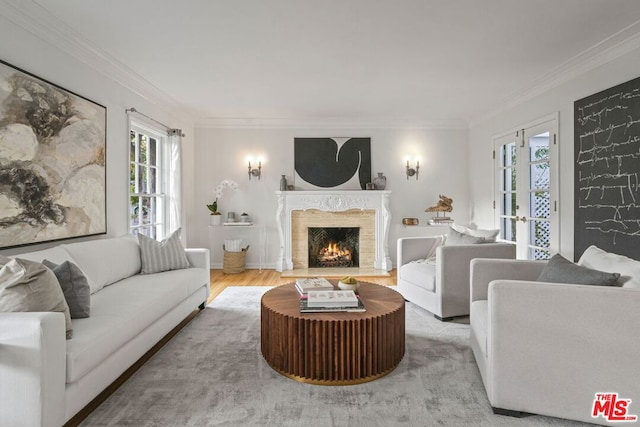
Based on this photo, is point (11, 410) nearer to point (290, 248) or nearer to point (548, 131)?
point (290, 248)

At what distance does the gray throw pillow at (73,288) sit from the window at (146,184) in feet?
6.66

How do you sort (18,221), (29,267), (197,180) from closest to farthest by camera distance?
(29,267) < (18,221) < (197,180)

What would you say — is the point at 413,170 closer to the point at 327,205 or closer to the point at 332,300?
the point at 327,205

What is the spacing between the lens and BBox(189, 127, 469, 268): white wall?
586 centimetres

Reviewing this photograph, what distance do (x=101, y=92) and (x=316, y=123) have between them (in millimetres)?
3127

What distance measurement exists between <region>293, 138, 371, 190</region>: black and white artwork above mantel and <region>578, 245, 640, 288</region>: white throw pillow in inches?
153

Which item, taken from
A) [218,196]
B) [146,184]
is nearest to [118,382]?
[146,184]

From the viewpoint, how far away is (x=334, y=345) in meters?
2.15

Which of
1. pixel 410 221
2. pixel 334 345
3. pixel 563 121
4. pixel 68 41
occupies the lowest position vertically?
pixel 334 345

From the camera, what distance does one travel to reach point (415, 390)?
212cm

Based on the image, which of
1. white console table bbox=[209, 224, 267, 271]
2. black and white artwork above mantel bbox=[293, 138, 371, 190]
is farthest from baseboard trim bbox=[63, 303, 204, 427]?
black and white artwork above mantel bbox=[293, 138, 371, 190]

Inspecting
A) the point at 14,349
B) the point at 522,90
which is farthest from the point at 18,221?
the point at 522,90

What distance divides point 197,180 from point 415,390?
477cm

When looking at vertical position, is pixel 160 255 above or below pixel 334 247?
above
